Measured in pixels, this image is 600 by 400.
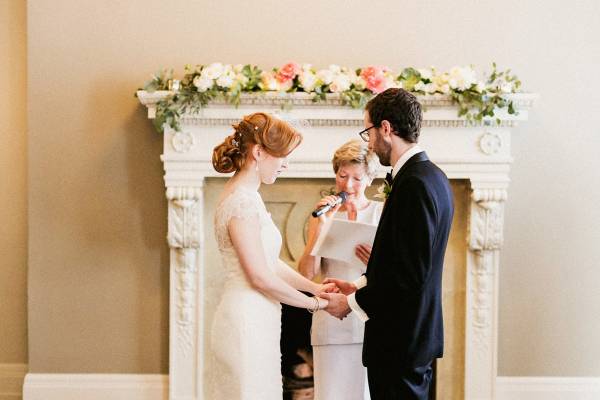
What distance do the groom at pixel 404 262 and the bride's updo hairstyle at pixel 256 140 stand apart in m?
0.30

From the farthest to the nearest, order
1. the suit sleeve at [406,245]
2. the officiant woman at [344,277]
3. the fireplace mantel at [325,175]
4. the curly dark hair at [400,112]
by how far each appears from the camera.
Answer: the fireplace mantel at [325,175] < the officiant woman at [344,277] < the curly dark hair at [400,112] < the suit sleeve at [406,245]

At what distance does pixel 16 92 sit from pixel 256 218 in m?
2.32

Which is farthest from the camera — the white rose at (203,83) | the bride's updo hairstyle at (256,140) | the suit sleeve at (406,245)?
the white rose at (203,83)

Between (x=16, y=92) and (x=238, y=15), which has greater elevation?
(x=238, y=15)

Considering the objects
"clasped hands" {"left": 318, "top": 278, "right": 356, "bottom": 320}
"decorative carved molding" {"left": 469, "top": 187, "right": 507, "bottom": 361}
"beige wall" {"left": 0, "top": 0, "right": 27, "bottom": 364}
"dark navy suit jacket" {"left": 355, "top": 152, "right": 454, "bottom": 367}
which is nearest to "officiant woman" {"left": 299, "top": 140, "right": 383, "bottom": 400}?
"clasped hands" {"left": 318, "top": 278, "right": 356, "bottom": 320}

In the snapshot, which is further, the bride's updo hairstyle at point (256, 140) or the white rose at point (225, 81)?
the white rose at point (225, 81)

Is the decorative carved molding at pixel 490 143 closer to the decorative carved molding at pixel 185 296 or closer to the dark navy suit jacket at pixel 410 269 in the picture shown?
the dark navy suit jacket at pixel 410 269

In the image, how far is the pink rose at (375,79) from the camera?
3.56 m

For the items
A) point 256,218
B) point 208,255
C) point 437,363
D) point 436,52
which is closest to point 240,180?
point 256,218

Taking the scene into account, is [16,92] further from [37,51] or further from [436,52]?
[436,52]

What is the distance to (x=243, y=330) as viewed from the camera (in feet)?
8.06

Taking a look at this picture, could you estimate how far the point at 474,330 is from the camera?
3.86 m

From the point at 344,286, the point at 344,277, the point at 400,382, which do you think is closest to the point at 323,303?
the point at 344,286

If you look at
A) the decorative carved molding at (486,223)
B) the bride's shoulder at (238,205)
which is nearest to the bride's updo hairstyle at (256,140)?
the bride's shoulder at (238,205)
